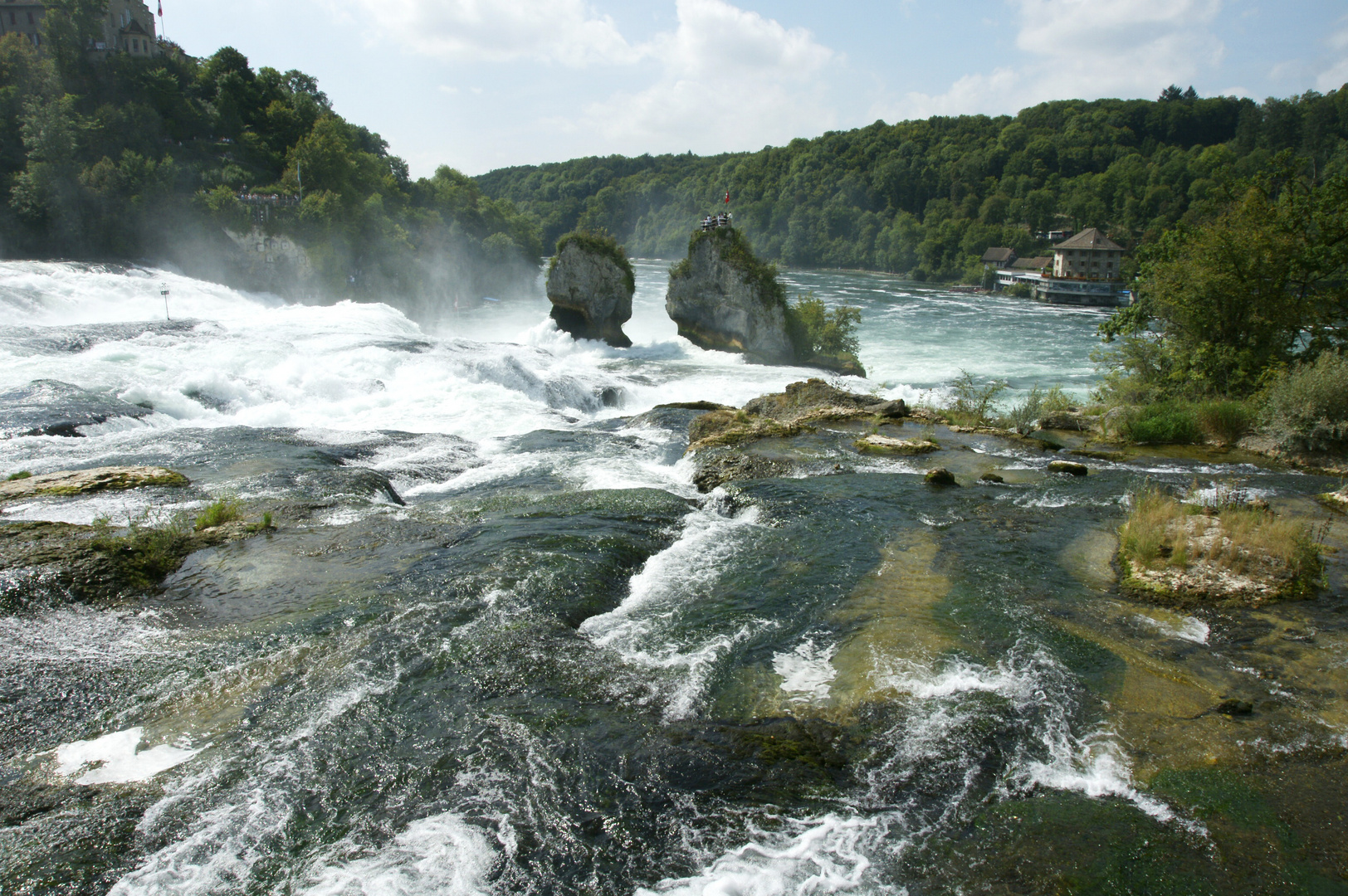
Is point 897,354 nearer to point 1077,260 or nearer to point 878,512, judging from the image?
point 878,512

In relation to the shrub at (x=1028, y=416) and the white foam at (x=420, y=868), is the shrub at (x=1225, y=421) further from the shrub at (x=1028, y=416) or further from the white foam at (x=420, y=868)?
the white foam at (x=420, y=868)

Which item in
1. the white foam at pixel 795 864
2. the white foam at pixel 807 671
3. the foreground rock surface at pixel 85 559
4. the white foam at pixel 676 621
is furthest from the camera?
the foreground rock surface at pixel 85 559

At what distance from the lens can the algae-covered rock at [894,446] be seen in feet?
52.2

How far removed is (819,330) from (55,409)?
30.2 metres

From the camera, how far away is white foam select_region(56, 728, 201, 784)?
578 cm

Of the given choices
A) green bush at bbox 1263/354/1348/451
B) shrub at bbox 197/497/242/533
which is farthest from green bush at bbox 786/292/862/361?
shrub at bbox 197/497/242/533

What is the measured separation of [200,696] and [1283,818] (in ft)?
30.9

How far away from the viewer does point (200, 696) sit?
6.86 metres

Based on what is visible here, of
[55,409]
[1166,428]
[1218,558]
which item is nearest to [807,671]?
[1218,558]

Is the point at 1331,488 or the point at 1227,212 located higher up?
the point at 1227,212

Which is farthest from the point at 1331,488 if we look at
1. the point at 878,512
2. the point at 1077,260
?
the point at 1077,260

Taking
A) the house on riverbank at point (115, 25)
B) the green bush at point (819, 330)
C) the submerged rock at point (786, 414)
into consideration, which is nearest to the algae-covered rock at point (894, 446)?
the submerged rock at point (786, 414)

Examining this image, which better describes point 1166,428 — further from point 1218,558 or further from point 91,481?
point 91,481

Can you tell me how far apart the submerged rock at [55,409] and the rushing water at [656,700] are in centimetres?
238
